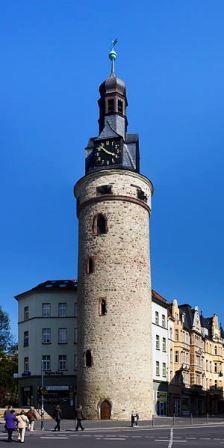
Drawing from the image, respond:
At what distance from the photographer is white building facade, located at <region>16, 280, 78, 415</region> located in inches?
2169

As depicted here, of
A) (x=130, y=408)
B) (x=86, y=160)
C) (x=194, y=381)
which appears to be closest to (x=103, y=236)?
(x=86, y=160)

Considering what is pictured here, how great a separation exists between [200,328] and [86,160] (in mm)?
31707

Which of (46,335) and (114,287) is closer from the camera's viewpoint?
(114,287)

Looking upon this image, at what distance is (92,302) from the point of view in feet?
153

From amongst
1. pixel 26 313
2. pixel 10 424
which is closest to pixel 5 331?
Result: pixel 26 313

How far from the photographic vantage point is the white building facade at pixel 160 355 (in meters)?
57.0

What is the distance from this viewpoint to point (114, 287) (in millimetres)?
46344

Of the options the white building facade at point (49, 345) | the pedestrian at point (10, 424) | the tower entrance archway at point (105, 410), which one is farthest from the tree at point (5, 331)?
the pedestrian at point (10, 424)

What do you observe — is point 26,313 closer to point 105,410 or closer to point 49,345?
point 49,345

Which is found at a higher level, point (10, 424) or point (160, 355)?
point (160, 355)

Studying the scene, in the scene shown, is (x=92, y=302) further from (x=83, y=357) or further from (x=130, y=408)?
(x=130, y=408)

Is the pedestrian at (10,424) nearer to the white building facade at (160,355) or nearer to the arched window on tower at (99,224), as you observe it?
the arched window on tower at (99,224)

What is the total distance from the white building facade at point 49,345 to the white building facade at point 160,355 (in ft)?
24.3

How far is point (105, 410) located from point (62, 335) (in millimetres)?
13106
